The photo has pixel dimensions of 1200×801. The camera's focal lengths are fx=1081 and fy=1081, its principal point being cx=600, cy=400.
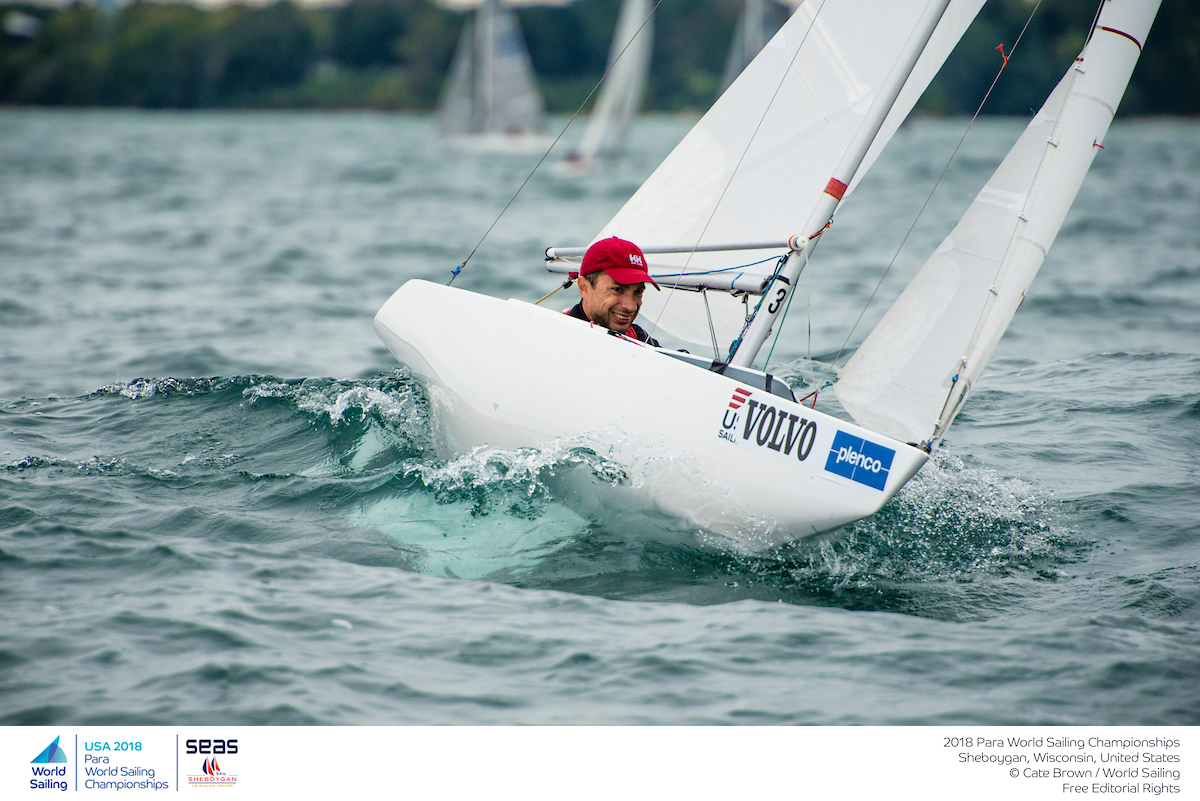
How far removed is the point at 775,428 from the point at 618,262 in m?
1.10

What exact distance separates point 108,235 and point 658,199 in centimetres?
1071

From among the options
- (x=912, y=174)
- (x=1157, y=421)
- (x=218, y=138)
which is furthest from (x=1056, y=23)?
(x=1157, y=421)

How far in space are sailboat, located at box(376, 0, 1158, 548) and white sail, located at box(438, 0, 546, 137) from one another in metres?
25.6

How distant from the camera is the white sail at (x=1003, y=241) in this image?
13.3ft

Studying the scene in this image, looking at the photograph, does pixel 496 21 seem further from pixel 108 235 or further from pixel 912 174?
pixel 108 235

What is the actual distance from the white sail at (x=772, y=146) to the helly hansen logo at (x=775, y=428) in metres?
1.08

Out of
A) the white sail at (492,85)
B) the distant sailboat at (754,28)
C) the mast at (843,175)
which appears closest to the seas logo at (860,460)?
the mast at (843,175)

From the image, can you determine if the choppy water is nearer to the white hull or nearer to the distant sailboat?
the white hull
